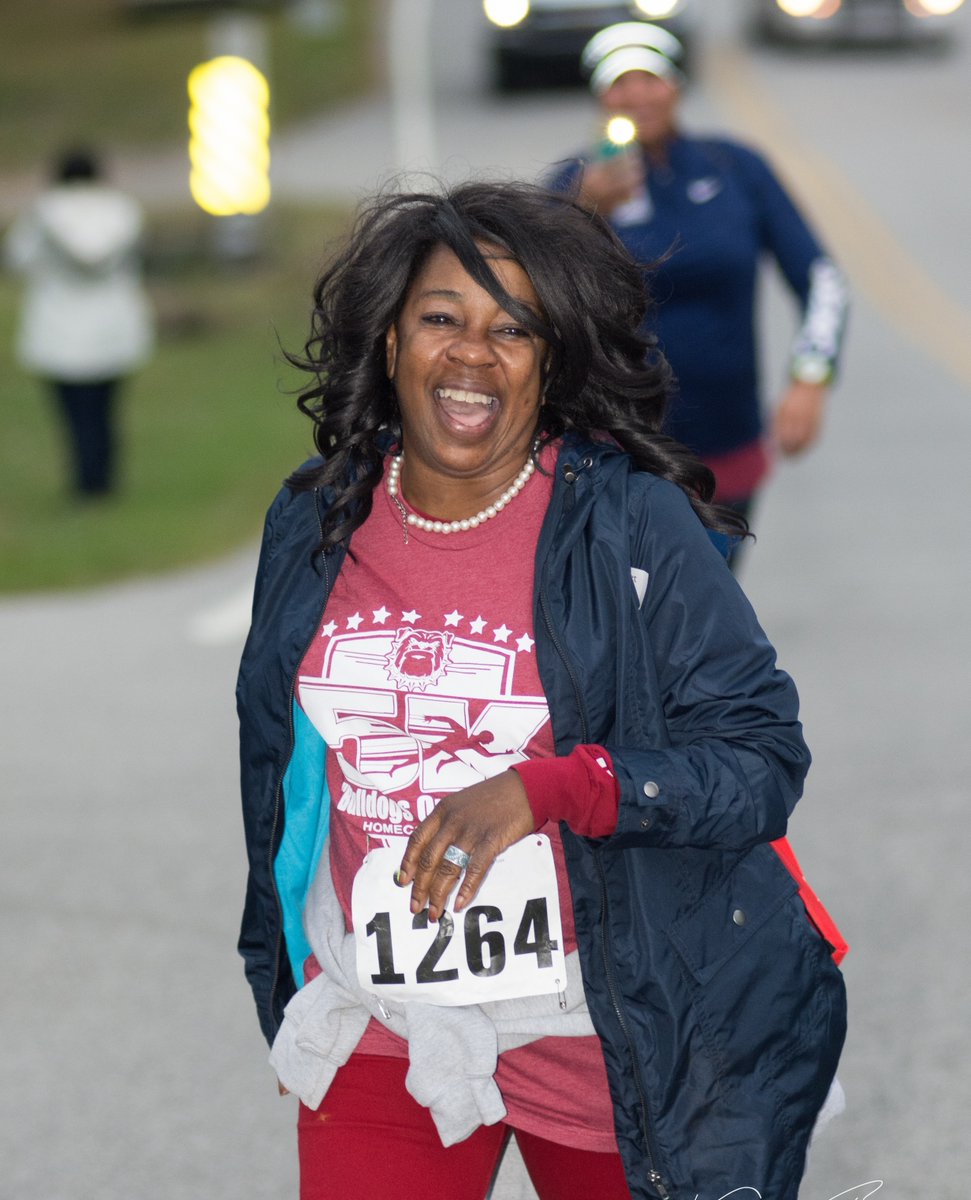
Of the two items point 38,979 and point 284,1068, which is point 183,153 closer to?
point 38,979

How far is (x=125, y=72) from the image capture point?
102 feet

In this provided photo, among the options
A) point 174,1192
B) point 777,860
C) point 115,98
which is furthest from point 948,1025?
point 115,98

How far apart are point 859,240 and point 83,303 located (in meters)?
9.90

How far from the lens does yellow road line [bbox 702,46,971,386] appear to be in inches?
621

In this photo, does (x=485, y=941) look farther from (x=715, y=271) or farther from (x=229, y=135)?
(x=229, y=135)

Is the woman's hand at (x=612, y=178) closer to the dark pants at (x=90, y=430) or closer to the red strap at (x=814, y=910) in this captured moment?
the red strap at (x=814, y=910)

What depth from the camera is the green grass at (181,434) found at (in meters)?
10.4

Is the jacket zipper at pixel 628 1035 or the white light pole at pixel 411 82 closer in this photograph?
the jacket zipper at pixel 628 1035

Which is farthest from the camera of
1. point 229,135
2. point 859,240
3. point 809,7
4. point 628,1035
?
point 809,7

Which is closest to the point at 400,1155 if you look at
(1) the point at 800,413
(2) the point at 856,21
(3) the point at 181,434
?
(1) the point at 800,413

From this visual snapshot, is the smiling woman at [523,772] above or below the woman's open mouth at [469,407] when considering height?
below

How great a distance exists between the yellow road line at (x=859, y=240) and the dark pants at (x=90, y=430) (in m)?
6.00

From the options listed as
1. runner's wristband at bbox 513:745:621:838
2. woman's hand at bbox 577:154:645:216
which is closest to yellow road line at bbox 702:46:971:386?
woman's hand at bbox 577:154:645:216

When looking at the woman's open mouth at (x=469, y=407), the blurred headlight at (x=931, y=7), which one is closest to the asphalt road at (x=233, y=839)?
the woman's open mouth at (x=469, y=407)
